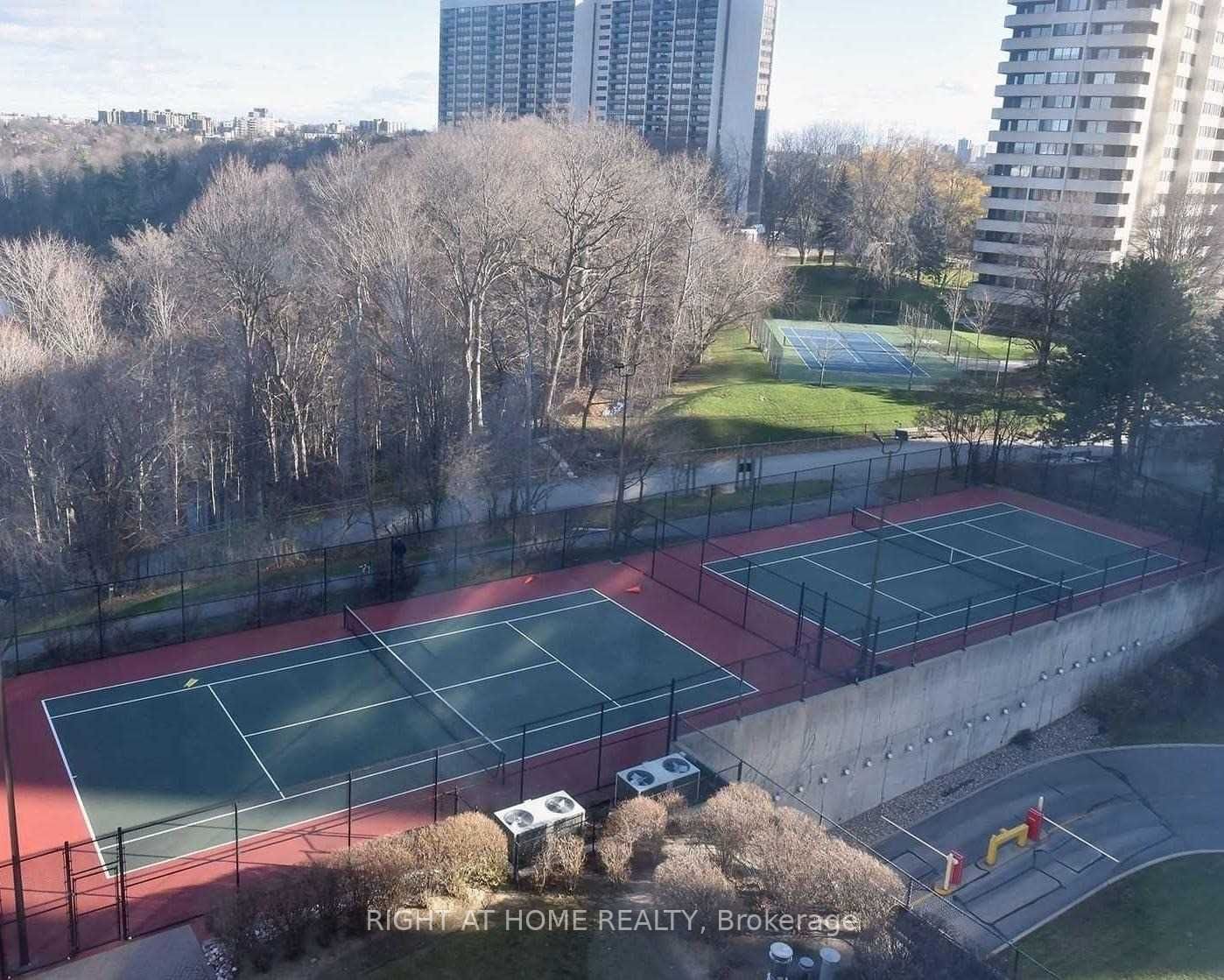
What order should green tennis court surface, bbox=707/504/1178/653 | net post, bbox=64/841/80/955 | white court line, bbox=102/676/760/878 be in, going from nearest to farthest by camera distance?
1. net post, bbox=64/841/80/955
2. white court line, bbox=102/676/760/878
3. green tennis court surface, bbox=707/504/1178/653

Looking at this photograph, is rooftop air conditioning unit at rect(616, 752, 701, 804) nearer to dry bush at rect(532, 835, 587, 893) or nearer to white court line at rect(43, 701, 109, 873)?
dry bush at rect(532, 835, 587, 893)

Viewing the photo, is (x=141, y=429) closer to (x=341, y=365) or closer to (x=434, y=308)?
(x=341, y=365)

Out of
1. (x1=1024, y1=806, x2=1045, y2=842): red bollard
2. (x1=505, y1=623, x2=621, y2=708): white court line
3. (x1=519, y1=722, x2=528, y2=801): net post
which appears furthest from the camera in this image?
(x1=505, y1=623, x2=621, y2=708): white court line

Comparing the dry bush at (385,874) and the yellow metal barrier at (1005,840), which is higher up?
the dry bush at (385,874)

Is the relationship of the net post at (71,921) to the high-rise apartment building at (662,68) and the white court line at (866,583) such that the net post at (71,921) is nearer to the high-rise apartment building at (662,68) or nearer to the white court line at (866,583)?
the white court line at (866,583)

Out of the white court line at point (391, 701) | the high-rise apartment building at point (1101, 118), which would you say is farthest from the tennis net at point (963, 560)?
the high-rise apartment building at point (1101, 118)

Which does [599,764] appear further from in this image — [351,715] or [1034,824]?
[1034,824]

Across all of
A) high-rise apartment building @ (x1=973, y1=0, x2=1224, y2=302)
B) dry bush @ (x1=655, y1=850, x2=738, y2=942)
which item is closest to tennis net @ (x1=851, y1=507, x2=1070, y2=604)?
dry bush @ (x1=655, y1=850, x2=738, y2=942)

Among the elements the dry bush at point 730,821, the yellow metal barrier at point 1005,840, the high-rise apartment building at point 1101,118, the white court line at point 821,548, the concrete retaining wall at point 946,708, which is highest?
the high-rise apartment building at point 1101,118
